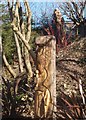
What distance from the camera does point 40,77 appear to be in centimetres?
479

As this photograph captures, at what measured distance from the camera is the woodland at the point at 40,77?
181 inches

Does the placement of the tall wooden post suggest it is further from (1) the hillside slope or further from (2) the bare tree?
(2) the bare tree

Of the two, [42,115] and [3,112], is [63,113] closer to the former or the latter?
[42,115]

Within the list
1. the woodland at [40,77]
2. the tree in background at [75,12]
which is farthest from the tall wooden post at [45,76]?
the tree in background at [75,12]

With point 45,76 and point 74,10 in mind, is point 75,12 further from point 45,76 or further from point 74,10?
point 45,76

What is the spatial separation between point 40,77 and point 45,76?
0.08 meters

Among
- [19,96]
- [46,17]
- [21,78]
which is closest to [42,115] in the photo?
[19,96]

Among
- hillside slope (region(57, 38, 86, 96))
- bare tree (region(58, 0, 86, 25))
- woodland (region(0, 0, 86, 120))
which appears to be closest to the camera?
woodland (region(0, 0, 86, 120))

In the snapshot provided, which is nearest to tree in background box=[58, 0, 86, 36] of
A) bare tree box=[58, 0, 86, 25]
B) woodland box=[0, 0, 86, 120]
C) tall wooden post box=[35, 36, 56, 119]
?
bare tree box=[58, 0, 86, 25]

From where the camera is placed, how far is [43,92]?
4723mm

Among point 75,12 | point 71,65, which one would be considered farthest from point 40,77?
point 75,12

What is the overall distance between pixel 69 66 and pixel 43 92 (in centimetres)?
407

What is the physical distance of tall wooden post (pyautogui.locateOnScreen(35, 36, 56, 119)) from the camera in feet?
15.4

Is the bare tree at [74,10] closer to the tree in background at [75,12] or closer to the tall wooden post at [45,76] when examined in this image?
the tree in background at [75,12]
